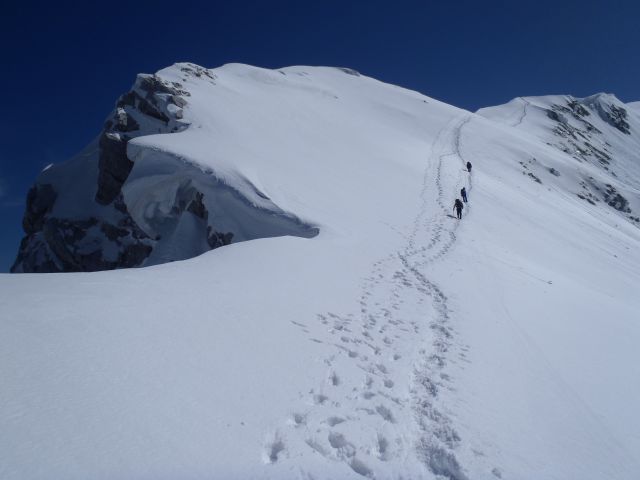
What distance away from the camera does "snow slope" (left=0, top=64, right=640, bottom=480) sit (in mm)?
3531

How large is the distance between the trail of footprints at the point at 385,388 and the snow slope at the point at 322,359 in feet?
0.08

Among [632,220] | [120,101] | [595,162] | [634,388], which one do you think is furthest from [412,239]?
[595,162]

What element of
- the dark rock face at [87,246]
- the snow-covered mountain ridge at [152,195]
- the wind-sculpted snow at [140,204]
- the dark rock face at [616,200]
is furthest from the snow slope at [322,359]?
the dark rock face at [616,200]

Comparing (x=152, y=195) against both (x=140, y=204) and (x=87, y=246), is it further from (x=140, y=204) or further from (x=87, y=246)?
(x=87, y=246)

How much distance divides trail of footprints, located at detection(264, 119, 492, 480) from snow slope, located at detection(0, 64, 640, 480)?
0.02 metres

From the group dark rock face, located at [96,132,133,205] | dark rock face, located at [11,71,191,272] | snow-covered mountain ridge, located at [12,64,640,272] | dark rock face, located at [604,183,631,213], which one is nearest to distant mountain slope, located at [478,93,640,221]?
dark rock face, located at [604,183,631,213]

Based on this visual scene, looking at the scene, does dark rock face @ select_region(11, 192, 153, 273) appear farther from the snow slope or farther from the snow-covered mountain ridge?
the snow slope

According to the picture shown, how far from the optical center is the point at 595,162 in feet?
179

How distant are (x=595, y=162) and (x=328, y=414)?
63829 millimetres

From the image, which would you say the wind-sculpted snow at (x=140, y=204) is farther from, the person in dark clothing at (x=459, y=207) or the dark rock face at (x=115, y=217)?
the person in dark clothing at (x=459, y=207)

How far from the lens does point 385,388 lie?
5.07 metres

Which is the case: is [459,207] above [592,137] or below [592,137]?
below

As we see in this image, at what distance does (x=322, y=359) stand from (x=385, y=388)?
927mm

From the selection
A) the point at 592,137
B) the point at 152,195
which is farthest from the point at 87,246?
the point at 592,137
